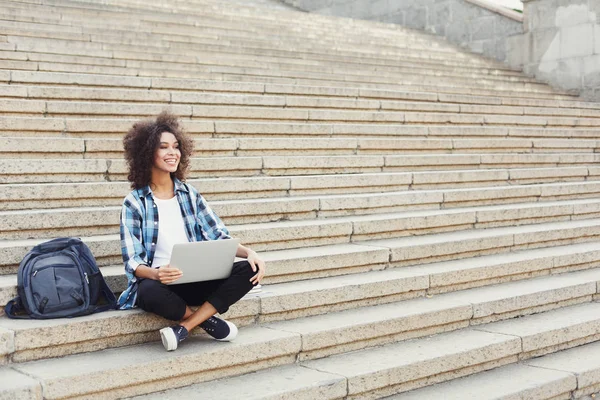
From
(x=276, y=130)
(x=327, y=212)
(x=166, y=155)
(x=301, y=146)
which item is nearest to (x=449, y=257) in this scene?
(x=327, y=212)

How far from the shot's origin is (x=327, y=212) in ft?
20.8

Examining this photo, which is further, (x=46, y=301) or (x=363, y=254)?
(x=363, y=254)

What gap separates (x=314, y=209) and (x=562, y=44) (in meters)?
7.60

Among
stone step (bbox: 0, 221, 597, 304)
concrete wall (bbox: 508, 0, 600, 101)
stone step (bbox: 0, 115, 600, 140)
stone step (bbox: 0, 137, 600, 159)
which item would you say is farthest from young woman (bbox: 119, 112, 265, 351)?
concrete wall (bbox: 508, 0, 600, 101)

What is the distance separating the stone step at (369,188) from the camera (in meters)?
5.32

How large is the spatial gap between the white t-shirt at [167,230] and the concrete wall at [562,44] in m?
9.03

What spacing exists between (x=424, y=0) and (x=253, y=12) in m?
4.15

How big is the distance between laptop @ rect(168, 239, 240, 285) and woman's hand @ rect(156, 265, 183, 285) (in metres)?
0.03

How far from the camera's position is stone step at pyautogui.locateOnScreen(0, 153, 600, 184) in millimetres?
5543

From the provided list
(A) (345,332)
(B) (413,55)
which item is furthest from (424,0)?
(A) (345,332)

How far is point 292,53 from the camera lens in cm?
1021

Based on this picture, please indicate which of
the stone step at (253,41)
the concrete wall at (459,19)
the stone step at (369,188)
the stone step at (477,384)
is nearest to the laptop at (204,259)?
the stone step at (477,384)

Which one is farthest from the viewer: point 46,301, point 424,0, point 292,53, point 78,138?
point 424,0

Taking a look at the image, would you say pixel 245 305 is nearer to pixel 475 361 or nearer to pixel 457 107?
pixel 475 361
